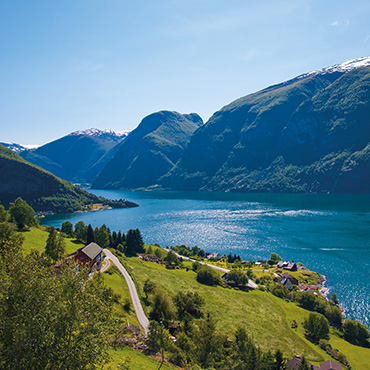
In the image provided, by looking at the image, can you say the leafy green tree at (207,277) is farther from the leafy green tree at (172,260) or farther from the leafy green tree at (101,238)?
the leafy green tree at (101,238)

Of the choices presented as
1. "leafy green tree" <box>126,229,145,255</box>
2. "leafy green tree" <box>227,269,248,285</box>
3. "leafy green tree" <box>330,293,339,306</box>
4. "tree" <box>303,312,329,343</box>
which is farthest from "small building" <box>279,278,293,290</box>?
"leafy green tree" <box>126,229,145,255</box>

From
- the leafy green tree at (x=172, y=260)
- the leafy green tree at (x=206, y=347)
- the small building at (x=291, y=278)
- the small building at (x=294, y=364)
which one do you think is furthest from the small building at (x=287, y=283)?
the leafy green tree at (x=206, y=347)

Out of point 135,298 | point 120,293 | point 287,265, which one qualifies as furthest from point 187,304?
point 287,265

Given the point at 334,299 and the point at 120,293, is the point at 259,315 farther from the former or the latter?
the point at 120,293

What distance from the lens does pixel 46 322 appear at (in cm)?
1541

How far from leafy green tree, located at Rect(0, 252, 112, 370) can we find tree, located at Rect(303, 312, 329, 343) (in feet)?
191

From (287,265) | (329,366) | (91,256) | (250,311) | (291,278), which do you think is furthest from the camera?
(287,265)

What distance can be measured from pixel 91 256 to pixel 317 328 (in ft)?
170

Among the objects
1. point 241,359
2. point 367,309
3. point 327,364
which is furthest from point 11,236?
point 367,309

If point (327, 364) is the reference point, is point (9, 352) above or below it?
above

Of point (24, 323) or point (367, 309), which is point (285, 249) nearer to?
point (367, 309)

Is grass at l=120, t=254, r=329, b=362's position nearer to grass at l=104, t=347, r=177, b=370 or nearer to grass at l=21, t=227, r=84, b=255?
grass at l=104, t=347, r=177, b=370

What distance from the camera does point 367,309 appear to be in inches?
2916

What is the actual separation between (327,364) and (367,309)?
3896 centimetres
